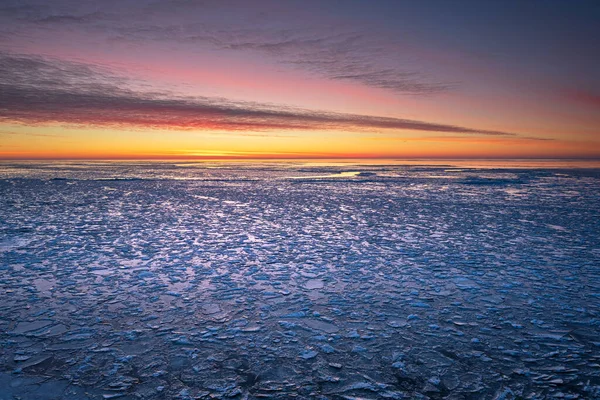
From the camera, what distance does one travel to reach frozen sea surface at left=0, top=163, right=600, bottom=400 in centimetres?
315

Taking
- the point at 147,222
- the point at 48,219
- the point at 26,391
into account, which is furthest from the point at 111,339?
the point at 48,219

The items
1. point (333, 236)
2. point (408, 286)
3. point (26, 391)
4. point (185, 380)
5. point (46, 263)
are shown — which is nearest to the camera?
point (26, 391)

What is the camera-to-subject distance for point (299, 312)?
178 inches

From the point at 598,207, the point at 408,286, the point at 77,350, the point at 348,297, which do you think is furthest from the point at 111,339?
the point at 598,207

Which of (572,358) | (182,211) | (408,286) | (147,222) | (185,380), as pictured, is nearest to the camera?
(185,380)

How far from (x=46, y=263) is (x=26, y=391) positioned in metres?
3.93

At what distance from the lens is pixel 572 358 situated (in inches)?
136

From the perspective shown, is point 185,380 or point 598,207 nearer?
point 185,380

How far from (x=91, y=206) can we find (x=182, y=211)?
356cm

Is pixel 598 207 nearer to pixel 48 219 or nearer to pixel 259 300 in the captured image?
pixel 259 300

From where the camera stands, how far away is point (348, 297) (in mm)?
5004

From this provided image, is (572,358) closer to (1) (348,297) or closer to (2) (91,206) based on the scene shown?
(1) (348,297)

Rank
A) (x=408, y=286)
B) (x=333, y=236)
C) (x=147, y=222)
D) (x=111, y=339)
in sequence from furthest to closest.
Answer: (x=147, y=222) < (x=333, y=236) < (x=408, y=286) < (x=111, y=339)

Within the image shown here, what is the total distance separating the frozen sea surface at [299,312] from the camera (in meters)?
3.15
